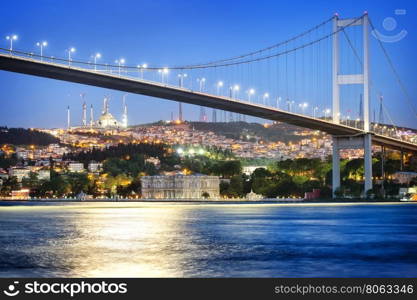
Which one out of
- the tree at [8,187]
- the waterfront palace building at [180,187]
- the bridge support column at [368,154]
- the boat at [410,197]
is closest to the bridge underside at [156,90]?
the bridge support column at [368,154]

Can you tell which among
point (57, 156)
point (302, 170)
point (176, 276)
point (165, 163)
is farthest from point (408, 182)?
point (57, 156)

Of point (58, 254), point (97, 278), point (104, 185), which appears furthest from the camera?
point (104, 185)

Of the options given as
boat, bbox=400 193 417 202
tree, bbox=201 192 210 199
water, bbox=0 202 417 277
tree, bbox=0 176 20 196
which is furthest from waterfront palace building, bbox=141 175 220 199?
water, bbox=0 202 417 277

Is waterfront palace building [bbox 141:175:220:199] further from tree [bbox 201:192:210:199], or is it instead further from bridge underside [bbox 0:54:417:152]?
bridge underside [bbox 0:54:417:152]

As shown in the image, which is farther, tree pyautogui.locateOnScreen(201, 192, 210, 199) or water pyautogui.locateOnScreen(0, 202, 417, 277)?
tree pyautogui.locateOnScreen(201, 192, 210, 199)

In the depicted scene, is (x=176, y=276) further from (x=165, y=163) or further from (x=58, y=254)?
(x=165, y=163)

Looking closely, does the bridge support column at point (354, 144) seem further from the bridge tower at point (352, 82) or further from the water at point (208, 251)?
the water at point (208, 251)

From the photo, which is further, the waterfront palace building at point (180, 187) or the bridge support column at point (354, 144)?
the waterfront palace building at point (180, 187)
